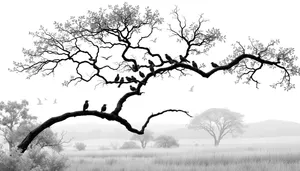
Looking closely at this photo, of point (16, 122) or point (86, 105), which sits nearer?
point (86, 105)

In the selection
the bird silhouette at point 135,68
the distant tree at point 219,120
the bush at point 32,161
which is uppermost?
the distant tree at point 219,120

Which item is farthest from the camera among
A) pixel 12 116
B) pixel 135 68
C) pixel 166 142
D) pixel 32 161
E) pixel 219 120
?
pixel 219 120

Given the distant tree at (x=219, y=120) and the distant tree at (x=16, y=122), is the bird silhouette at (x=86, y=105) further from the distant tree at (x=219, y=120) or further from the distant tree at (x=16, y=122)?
the distant tree at (x=219, y=120)

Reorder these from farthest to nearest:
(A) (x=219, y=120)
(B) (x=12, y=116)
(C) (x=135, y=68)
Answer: (A) (x=219, y=120) < (B) (x=12, y=116) < (C) (x=135, y=68)

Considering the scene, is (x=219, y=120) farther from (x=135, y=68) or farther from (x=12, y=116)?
(x=135, y=68)

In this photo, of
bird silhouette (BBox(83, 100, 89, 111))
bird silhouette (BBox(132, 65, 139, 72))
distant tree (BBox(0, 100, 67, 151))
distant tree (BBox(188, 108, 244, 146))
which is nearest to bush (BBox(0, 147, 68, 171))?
bird silhouette (BBox(83, 100, 89, 111))

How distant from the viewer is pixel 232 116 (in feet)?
242

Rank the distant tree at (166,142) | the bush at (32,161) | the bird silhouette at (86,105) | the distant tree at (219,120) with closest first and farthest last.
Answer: the bush at (32,161), the bird silhouette at (86,105), the distant tree at (166,142), the distant tree at (219,120)

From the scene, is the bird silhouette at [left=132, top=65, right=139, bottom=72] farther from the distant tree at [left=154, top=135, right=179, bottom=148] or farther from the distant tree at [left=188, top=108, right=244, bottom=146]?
the distant tree at [left=188, top=108, right=244, bottom=146]

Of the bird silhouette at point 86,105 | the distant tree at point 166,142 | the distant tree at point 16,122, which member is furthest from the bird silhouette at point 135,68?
the distant tree at point 166,142

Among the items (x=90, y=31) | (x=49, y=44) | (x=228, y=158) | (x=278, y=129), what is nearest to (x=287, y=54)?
(x=90, y=31)

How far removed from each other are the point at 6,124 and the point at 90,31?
2082 cm

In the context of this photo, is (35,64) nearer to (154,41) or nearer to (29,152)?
(29,152)

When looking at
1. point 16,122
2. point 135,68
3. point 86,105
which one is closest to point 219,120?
point 16,122
